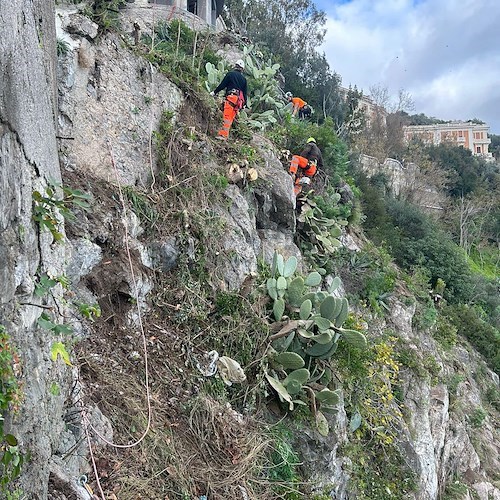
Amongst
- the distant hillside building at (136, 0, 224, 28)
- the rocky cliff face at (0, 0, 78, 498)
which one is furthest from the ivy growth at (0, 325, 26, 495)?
the distant hillside building at (136, 0, 224, 28)

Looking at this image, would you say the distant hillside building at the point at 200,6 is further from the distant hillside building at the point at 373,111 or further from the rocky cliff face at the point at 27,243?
the rocky cliff face at the point at 27,243

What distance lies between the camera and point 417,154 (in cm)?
2559

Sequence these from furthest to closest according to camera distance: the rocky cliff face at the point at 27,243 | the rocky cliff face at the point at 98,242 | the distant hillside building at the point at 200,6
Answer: the distant hillside building at the point at 200,6 → the rocky cliff face at the point at 98,242 → the rocky cliff face at the point at 27,243

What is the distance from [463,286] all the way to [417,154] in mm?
11015

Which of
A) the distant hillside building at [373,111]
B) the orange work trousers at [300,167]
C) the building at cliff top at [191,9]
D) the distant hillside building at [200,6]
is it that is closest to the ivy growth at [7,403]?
the orange work trousers at [300,167]

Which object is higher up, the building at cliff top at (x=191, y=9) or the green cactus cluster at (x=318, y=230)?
the building at cliff top at (x=191, y=9)

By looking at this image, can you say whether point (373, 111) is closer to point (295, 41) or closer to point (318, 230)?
point (295, 41)

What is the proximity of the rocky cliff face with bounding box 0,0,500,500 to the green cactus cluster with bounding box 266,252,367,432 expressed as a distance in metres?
0.40

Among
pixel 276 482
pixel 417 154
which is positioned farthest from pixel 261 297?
pixel 417 154

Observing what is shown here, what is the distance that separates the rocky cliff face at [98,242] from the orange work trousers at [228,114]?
0.92ft

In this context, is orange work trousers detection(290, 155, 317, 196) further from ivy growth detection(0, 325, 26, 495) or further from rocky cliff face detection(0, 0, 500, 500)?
ivy growth detection(0, 325, 26, 495)

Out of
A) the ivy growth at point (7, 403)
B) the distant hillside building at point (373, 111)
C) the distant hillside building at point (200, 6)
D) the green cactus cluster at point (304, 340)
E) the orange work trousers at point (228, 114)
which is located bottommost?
the green cactus cluster at point (304, 340)

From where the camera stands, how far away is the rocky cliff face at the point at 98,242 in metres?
2.48

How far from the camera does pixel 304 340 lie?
18.1 ft
